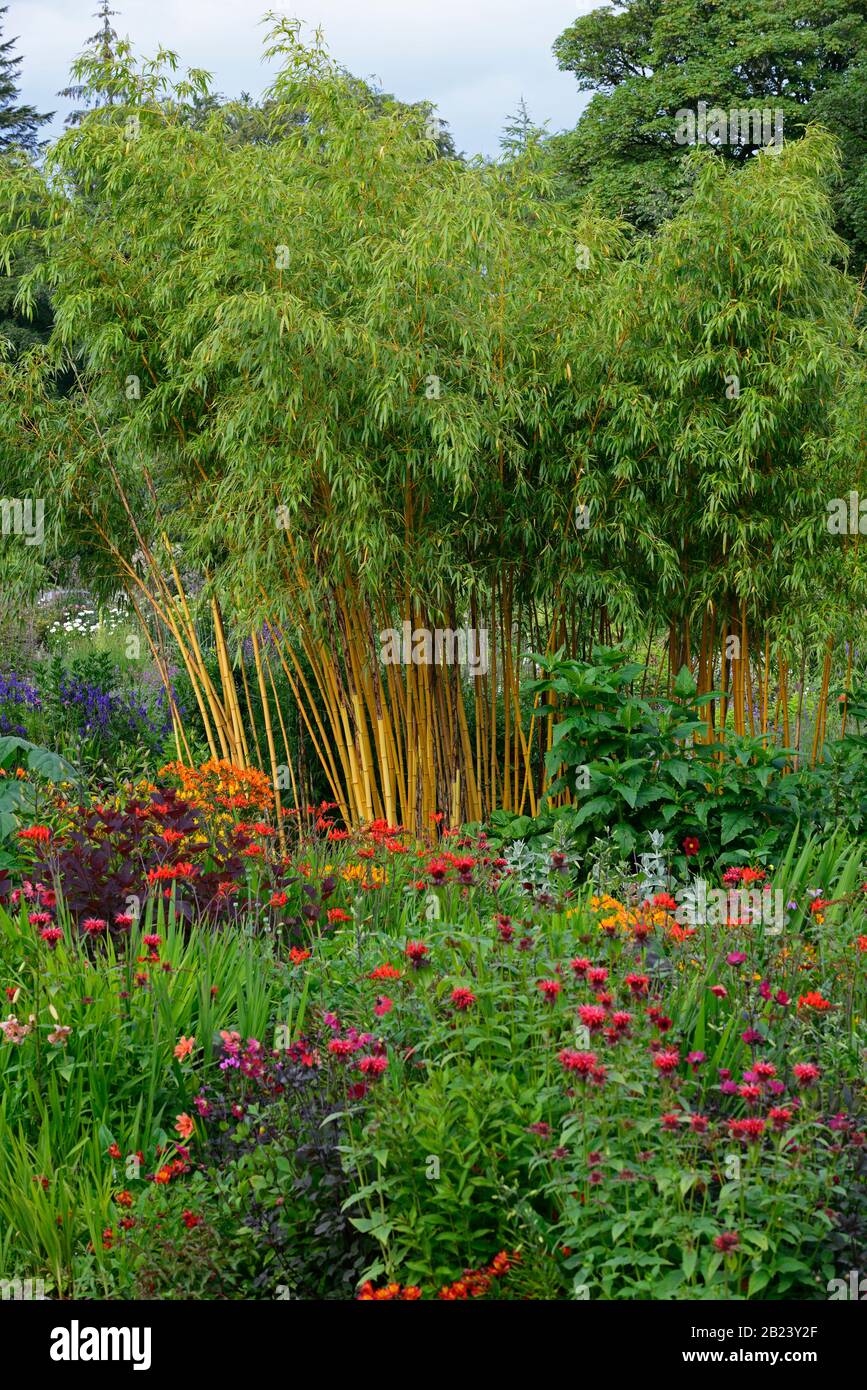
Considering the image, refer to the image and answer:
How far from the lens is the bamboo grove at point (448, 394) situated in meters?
4.68

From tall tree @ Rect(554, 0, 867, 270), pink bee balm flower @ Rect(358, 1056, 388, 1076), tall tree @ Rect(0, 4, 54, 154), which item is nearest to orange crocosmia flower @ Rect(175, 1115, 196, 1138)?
pink bee balm flower @ Rect(358, 1056, 388, 1076)

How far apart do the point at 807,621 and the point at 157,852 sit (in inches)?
111

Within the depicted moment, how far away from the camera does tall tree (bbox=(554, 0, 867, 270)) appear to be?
1516 cm

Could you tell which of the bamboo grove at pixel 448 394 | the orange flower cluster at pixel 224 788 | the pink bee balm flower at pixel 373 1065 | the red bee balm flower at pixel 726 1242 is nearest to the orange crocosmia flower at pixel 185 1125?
the pink bee balm flower at pixel 373 1065

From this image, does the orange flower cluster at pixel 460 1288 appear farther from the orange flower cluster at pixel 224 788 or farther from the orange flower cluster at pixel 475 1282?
the orange flower cluster at pixel 224 788

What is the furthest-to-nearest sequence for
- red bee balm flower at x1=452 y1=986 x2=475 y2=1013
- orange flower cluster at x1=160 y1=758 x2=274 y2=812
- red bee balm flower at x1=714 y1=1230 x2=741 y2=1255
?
orange flower cluster at x1=160 y1=758 x2=274 y2=812 → red bee balm flower at x1=452 y1=986 x2=475 y2=1013 → red bee balm flower at x1=714 y1=1230 x2=741 y2=1255

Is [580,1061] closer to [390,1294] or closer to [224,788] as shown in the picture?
[390,1294]

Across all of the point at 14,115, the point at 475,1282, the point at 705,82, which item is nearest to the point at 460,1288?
the point at 475,1282

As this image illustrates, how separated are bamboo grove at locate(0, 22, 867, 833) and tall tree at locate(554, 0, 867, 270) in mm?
10564

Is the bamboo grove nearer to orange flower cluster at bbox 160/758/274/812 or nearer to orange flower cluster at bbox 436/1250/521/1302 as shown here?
orange flower cluster at bbox 160/758/274/812

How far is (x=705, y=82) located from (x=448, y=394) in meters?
13.5

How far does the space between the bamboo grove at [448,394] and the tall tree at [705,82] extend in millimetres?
10564

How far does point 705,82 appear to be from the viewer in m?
16.0
